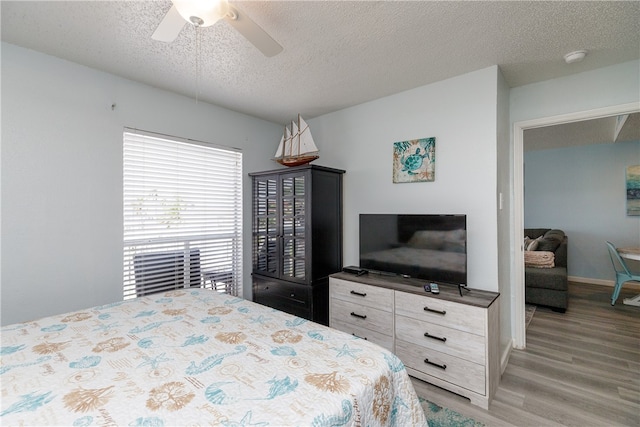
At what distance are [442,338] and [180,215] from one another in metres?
2.65

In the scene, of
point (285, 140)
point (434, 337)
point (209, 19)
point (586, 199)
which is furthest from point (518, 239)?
point (586, 199)

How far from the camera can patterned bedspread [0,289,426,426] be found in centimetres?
86

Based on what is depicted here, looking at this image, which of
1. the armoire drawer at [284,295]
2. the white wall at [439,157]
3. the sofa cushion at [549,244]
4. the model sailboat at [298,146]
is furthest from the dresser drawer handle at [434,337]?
the sofa cushion at [549,244]

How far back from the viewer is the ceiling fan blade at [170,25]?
4.53 feet

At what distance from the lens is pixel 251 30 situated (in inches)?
54.7

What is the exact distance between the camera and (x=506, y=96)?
2.65 m

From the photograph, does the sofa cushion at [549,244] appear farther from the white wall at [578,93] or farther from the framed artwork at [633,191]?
the white wall at [578,93]

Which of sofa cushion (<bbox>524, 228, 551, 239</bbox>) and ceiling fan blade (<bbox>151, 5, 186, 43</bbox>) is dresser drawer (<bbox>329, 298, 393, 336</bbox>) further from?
sofa cushion (<bbox>524, 228, 551, 239</bbox>)

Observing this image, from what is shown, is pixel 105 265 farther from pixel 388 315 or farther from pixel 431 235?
pixel 431 235

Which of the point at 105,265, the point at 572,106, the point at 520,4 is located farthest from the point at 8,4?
the point at 572,106

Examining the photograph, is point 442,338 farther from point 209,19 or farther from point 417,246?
point 209,19

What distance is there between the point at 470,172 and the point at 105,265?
3.25 metres

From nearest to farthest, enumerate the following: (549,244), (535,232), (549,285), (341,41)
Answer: (341,41)
(549,285)
(549,244)
(535,232)

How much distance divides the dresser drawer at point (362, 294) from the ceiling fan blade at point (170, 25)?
2.25m
